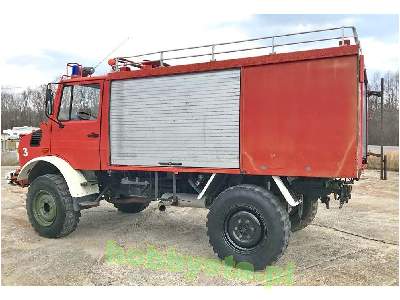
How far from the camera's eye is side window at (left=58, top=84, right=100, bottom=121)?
283 inches

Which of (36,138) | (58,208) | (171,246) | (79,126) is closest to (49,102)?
(79,126)

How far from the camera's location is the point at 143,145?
261 inches

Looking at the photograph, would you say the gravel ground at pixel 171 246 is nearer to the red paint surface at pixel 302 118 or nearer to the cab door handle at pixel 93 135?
the red paint surface at pixel 302 118

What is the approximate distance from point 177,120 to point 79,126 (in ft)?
7.24

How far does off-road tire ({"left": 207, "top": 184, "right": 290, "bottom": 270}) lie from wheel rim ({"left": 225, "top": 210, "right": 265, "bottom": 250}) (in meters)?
0.01

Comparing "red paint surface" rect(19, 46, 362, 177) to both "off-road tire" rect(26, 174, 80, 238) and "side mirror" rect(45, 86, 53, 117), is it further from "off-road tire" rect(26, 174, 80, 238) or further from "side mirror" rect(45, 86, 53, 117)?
"side mirror" rect(45, 86, 53, 117)

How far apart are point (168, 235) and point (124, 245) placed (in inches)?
40.1

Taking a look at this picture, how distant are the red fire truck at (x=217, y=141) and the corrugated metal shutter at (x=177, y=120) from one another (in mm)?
17

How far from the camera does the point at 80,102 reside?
744 centimetres

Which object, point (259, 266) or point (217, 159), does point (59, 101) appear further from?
point (259, 266)

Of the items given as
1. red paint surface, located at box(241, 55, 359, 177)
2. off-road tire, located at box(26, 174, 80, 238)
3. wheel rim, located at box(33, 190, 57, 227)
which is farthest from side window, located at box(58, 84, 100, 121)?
red paint surface, located at box(241, 55, 359, 177)

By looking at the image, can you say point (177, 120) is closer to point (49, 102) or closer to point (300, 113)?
point (300, 113)

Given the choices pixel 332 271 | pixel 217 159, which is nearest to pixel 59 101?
pixel 217 159

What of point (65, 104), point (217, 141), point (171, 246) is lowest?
point (171, 246)
